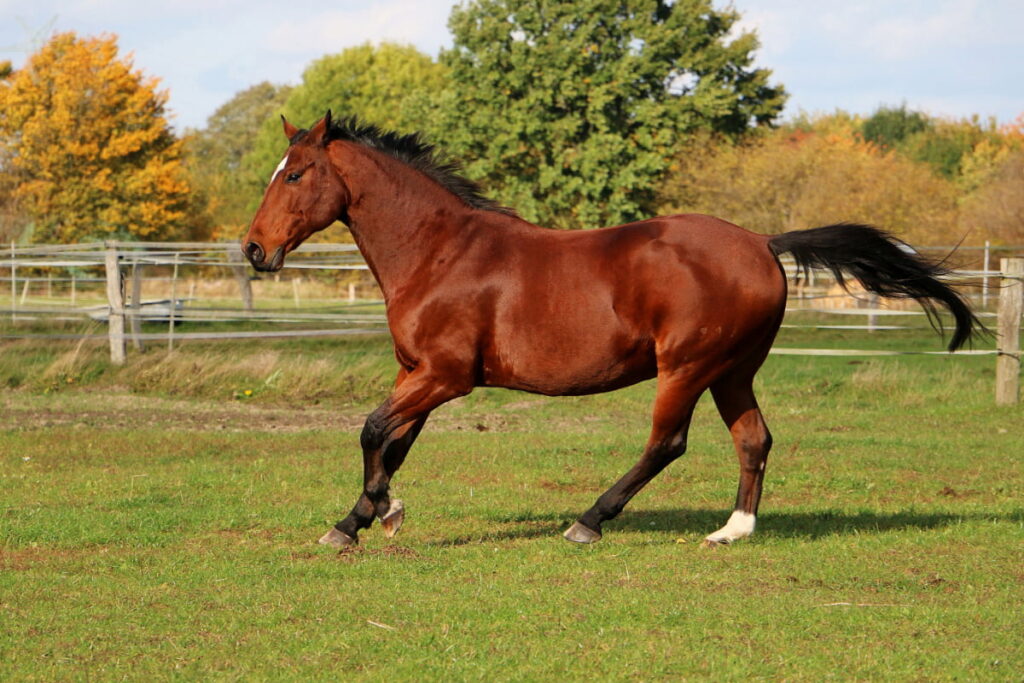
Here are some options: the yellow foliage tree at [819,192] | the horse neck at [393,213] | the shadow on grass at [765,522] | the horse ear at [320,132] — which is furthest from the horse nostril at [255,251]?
the yellow foliage tree at [819,192]

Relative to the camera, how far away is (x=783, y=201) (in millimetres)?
32375

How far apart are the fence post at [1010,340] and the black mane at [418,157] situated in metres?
8.10

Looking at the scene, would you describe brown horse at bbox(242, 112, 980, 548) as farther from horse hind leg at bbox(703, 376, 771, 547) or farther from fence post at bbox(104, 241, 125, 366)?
fence post at bbox(104, 241, 125, 366)

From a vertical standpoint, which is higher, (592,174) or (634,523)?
(592,174)

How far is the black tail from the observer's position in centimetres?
667

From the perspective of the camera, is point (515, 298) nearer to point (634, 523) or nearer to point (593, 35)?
point (634, 523)

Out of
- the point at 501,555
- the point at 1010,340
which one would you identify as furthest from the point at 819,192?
the point at 501,555

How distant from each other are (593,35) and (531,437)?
26.3m

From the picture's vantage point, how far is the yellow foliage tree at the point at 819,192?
31594mm

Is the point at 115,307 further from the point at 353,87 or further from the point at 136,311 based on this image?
the point at 353,87

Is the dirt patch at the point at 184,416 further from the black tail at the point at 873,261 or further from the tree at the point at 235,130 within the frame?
the tree at the point at 235,130

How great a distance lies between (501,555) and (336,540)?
93 centimetres

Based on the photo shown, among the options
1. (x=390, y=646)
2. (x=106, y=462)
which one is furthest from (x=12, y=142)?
(x=390, y=646)

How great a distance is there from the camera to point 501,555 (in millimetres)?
6043
